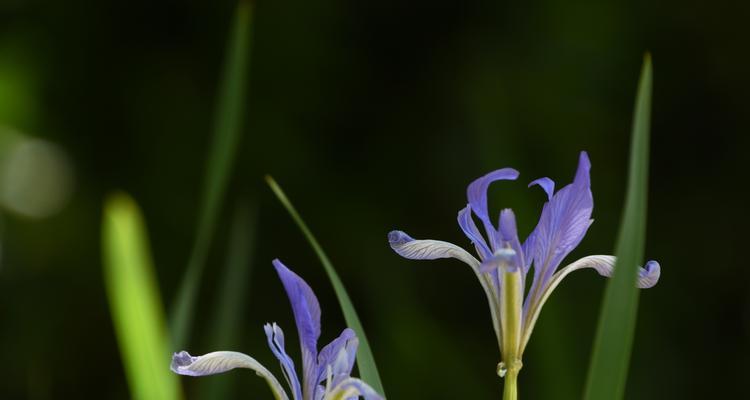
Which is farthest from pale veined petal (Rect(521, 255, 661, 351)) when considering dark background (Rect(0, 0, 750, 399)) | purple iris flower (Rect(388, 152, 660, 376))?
dark background (Rect(0, 0, 750, 399))

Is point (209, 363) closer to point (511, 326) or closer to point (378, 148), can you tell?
point (511, 326)

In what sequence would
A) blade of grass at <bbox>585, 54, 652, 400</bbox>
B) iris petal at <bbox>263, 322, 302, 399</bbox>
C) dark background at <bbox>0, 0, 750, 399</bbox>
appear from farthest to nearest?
1. dark background at <bbox>0, 0, 750, 399</bbox>
2. iris petal at <bbox>263, 322, 302, 399</bbox>
3. blade of grass at <bbox>585, 54, 652, 400</bbox>

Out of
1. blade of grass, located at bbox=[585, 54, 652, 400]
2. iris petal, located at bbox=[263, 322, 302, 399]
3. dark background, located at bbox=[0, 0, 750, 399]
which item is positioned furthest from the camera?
dark background, located at bbox=[0, 0, 750, 399]

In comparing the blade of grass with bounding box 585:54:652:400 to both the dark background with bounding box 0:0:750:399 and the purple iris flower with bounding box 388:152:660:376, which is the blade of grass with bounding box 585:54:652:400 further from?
the dark background with bounding box 0:0:750:399

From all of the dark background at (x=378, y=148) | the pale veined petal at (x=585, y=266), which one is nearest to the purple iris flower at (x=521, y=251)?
the pale veined petal at (x=585, y=266)

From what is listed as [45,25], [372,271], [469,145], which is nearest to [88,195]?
[45,25]

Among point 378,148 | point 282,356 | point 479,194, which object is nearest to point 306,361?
point 282,356

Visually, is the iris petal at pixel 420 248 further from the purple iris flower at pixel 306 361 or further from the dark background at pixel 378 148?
the dark background at pixel 378 148

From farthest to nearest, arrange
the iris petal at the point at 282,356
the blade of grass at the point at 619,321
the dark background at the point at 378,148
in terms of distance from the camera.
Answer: the dark background at the point at 378,148
the iris petal at the point at 282,356
the blade of grass at the point at 619,321
